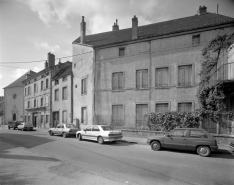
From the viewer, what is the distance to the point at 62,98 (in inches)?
930

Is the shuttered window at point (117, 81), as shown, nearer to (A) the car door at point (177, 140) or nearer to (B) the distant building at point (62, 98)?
(B) the distant building at point (62, 98)

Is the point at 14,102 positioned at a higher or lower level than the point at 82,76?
lower

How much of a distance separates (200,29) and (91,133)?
12.6 m

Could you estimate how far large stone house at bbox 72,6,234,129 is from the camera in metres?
14.4

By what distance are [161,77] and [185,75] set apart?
208 centimetres

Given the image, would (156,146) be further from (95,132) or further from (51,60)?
(51,60)

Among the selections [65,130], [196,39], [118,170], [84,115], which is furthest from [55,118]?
[118,170]

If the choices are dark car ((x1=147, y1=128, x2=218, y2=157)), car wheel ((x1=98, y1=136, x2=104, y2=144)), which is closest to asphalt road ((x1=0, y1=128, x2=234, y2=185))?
dark car ((x1=147, y1=128, x2=218, y2=157))

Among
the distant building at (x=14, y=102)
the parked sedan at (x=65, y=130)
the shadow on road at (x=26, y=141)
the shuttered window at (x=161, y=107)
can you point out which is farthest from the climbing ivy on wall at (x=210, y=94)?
the distant building at (x=14, y=102)

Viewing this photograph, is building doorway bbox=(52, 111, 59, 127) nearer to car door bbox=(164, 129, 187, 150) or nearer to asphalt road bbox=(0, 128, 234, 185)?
asphalt road bbox=(0, 128, 234, 185)

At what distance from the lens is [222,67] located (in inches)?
531

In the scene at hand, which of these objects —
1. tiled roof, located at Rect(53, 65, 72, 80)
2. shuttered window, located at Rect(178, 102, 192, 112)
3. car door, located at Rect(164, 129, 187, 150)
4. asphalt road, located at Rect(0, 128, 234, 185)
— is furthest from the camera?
tiled roof, located at Rect(53, 65, 72, 80)

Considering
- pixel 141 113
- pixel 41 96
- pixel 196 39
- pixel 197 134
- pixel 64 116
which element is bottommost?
pixel 64 116

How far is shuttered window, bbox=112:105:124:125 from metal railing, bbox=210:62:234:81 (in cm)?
863
